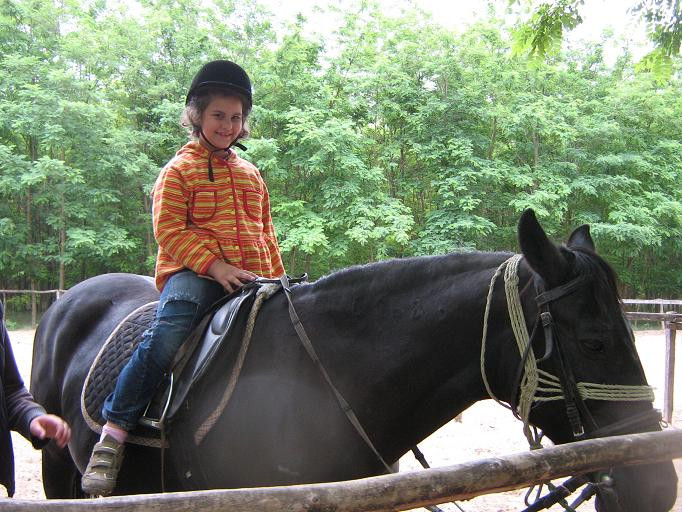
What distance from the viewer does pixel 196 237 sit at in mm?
2518

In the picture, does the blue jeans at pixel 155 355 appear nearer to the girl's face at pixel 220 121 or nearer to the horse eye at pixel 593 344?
the girl's face at pixel 220 121

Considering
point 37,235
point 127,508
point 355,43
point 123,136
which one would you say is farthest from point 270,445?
point 37,235

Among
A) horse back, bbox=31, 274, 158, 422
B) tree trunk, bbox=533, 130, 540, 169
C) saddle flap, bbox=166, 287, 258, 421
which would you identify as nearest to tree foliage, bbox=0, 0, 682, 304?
tree trunk, bbox=533, 130, 540, 169

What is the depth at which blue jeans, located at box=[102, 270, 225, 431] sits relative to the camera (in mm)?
2328

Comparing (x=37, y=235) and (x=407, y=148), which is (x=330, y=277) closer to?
(x=407, y=148)

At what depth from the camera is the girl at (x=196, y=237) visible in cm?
233

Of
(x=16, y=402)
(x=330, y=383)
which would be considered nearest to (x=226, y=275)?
(x=330, y=383)

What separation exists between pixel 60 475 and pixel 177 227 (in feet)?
6.92

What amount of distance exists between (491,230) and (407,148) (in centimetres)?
461

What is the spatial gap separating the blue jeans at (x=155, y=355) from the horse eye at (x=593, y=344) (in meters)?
1.58

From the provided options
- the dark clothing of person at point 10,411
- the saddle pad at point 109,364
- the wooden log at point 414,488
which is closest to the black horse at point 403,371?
the wooden log at point 414,488

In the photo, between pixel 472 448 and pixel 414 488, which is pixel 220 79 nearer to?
pixel 414 488

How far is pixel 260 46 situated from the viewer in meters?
21.3

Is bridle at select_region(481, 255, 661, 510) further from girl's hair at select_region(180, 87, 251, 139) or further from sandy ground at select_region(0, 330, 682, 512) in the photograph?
sandy ground at select_region(0, 330, 682, 512)
